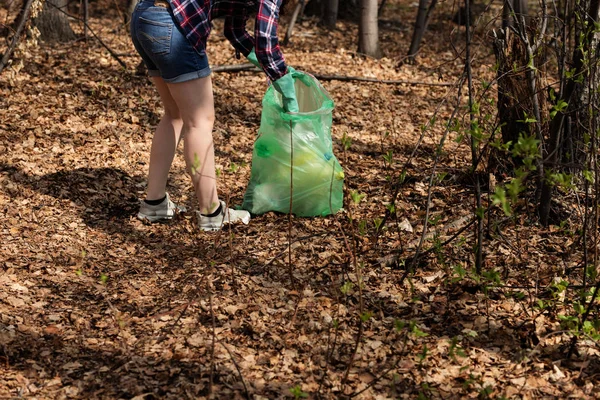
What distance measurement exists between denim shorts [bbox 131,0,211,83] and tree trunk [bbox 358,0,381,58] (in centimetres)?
444

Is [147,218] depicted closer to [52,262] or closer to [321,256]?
[52,262]

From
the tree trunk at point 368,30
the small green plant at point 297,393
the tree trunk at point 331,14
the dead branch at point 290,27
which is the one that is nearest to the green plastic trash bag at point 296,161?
the small green plant at point 297,393

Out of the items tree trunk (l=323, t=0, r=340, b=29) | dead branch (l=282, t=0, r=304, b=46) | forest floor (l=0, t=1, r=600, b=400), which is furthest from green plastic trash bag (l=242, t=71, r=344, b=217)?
tree trunk (l=323, t=0, r=340, b=29)

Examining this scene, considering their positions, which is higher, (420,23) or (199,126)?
(420,23)

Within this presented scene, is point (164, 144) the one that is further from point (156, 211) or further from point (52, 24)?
point (52, 24)

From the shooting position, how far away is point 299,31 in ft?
29.6

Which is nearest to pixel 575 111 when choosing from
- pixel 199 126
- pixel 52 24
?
pixel 199 126

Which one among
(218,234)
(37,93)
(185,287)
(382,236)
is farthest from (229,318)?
(37,93)

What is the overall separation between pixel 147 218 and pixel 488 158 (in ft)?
6.74

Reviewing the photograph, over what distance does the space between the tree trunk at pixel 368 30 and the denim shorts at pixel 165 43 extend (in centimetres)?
444

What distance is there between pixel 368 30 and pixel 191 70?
450 cm

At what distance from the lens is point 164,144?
3.82m

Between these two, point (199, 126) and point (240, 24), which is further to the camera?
point (240, 24)

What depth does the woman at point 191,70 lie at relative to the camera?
3.29 metres
